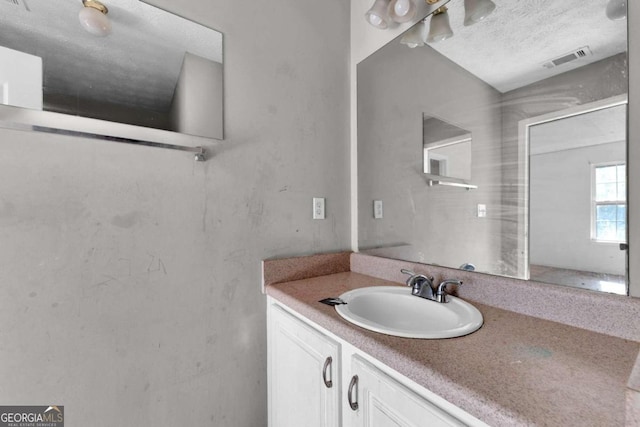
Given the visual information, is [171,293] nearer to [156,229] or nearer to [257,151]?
[156,229]

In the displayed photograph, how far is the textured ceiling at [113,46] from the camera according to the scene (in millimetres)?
805

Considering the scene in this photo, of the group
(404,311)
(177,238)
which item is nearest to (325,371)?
(404,311)

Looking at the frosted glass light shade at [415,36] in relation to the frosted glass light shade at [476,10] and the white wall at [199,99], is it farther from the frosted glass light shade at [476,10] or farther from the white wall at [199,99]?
the white wall at [199,99]

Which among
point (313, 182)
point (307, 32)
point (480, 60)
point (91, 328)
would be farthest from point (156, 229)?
point (480, 60)

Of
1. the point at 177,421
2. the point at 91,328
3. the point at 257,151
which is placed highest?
the point at 257,151

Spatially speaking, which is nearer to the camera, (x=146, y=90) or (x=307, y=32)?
(x=146, y=90)

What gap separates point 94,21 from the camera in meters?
0.88

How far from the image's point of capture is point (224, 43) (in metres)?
1.16

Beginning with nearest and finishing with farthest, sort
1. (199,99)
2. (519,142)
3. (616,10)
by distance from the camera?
1. (616,10)
2. (519,142)
3. (199,99)

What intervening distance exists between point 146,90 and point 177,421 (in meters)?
1.22

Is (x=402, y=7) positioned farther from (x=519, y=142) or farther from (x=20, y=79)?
(x=20, y=79)

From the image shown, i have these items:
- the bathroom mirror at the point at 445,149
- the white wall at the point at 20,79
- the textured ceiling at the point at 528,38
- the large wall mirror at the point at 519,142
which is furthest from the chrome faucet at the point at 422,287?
the white wall at the point at 20,79

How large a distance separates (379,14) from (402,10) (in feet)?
0.42

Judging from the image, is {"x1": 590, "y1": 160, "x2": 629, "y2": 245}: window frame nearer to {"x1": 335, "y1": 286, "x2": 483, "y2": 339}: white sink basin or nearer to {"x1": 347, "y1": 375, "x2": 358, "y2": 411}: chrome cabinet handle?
{"x1": 335, "y1": 286, "x2": 483, "y2": 339}: white sink basin
